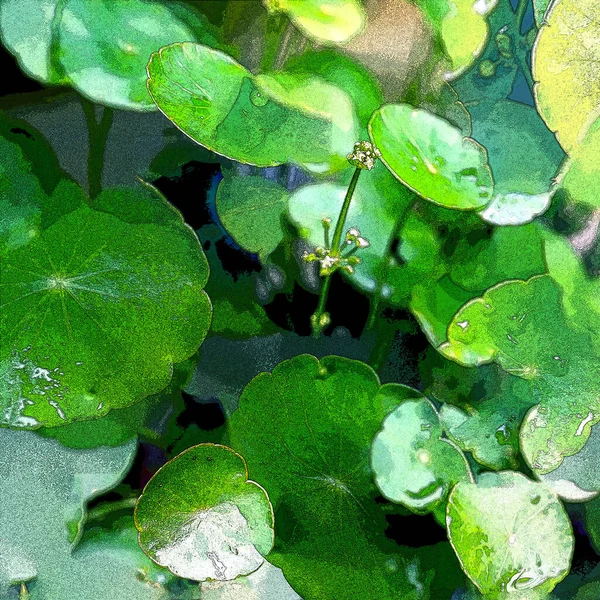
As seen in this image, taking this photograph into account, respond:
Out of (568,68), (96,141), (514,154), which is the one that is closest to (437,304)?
(514,154)

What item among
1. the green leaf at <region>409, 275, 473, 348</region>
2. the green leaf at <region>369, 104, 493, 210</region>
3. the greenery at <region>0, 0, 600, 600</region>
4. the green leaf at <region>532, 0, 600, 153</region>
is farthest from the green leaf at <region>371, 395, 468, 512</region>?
the green leaf at <region>532, 0, 600, 153</region>

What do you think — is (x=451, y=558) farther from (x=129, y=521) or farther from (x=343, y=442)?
(x=129, y=521)

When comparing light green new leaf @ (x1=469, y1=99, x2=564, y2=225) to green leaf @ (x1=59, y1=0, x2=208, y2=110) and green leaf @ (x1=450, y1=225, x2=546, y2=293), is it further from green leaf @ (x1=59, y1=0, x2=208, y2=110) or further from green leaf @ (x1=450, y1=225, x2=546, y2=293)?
green leaf @ (x1=59, y1=0, x2=208, y2=110)

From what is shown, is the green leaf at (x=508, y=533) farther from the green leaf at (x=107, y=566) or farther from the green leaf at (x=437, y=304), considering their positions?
the green leaf at (x=107, y=566)

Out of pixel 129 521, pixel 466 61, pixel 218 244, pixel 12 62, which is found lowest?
pixel 129 521

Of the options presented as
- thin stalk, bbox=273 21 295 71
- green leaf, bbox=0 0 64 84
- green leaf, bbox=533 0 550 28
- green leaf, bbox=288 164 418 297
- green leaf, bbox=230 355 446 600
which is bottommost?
green leaf, bbox=230 355 446 600

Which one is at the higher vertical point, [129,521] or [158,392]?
[158,392]

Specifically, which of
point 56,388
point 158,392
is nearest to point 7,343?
point 56,388
